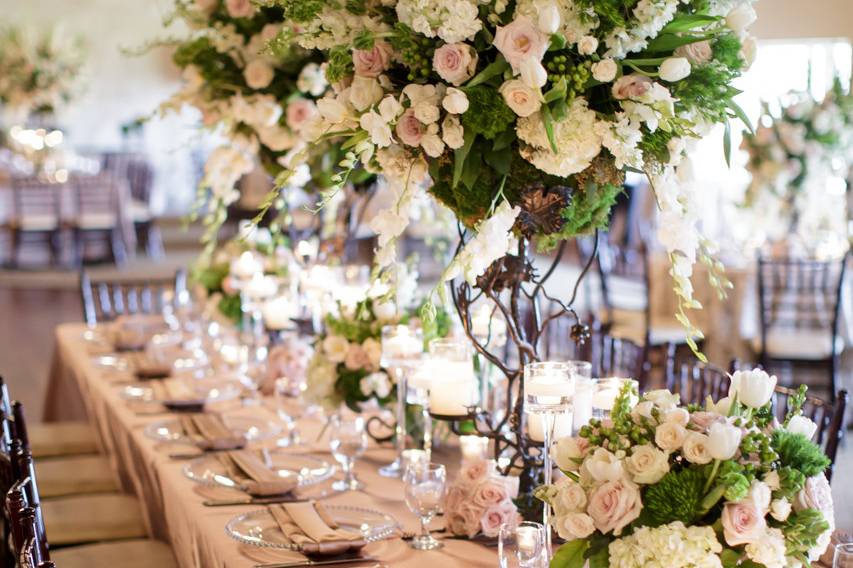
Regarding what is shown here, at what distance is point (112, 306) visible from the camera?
550cm

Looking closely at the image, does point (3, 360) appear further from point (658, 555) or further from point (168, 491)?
point (658, 555)

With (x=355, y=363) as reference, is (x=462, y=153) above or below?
above

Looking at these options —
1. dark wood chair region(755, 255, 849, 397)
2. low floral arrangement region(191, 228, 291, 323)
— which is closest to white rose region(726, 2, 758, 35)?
low floral arrangement region(191, 228, 291, 323)

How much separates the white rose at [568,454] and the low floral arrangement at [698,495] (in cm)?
3

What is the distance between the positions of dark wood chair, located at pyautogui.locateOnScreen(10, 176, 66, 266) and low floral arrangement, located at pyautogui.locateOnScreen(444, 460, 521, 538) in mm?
10700

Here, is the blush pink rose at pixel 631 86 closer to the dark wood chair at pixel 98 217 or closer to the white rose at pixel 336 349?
the white rose at pixel 336 349

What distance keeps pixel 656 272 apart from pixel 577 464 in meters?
5.38

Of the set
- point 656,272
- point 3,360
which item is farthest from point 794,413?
point 3,360

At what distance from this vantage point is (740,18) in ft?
7.14

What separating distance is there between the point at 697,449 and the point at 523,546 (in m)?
0.35

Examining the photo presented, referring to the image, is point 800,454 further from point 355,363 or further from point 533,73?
point 355,363

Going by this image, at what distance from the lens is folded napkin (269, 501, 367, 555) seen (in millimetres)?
2324

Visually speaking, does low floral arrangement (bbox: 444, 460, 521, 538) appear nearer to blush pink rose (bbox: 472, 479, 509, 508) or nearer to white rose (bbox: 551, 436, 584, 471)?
blush pink rose (bbox: 472, 479, 509, 508)

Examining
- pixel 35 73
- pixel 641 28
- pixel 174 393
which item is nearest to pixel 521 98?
pixel 641 28
